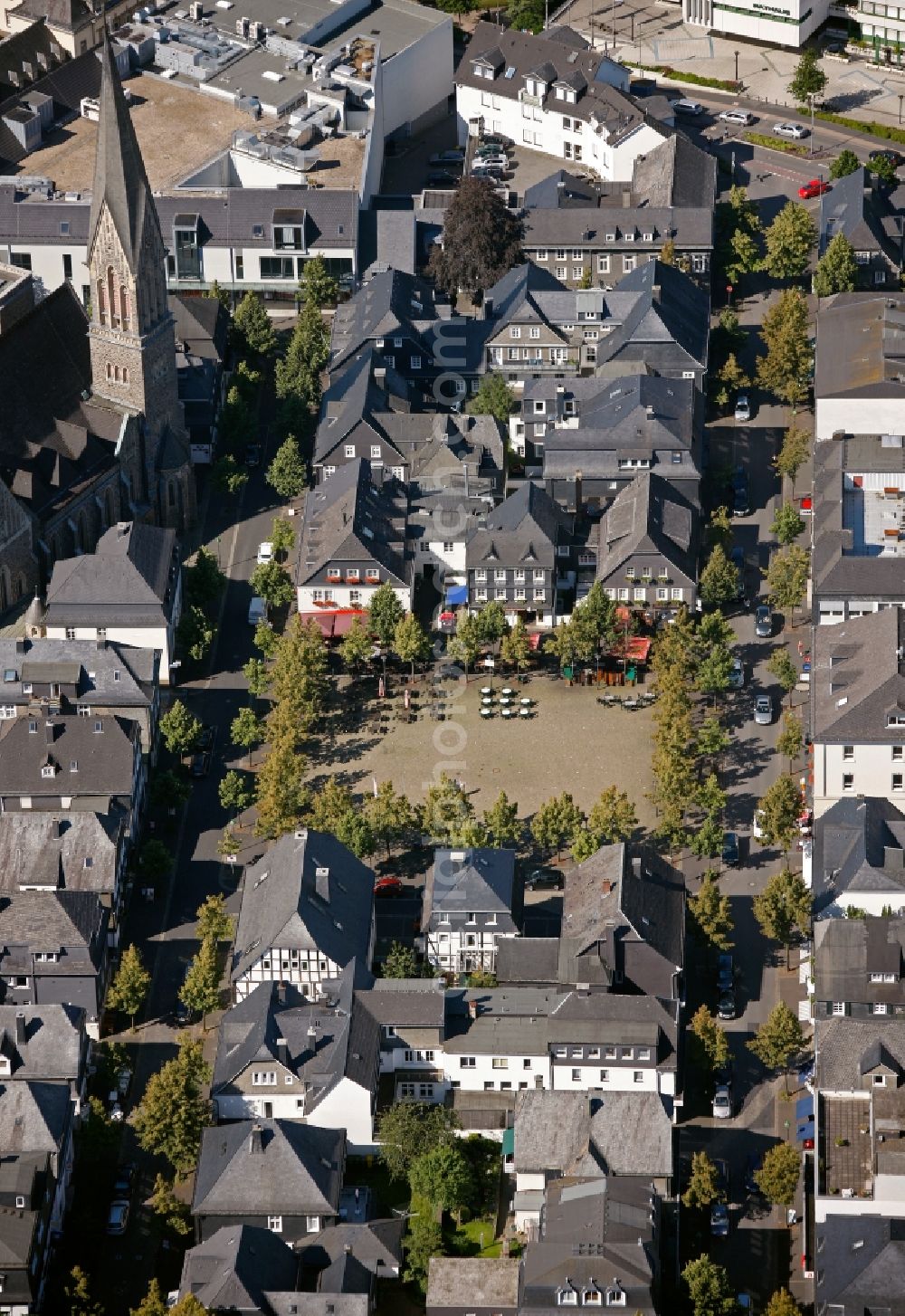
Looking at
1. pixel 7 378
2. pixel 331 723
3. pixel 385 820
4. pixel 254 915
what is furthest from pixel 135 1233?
pixel 7 378

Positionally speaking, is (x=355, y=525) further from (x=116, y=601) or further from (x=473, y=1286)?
(x=473, y=1286)

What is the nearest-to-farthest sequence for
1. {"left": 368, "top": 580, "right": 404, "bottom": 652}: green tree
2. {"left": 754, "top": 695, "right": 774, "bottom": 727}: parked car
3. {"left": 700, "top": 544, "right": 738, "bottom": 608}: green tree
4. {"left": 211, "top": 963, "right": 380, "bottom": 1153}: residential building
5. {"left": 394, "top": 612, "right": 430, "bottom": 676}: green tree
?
1. {"left": 211, "top": 963, "right": 380, "bottom": 1153}: residential building
2. {"left": 754, "top": 695, "right": 774, "bottom": 727}: parked car
3. {"left": 394, "top": 612, "right": 430, "bottom": 676}: green tree
4. {"left": 368, "top": 580, "right": 404, "bottom": 652}: green tree
5. {"left": 700, "top": 544, "right": 738, "bottom": 608}: green tree

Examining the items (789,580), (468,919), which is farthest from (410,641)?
(468,919)

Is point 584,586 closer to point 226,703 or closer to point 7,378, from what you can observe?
point 226,703

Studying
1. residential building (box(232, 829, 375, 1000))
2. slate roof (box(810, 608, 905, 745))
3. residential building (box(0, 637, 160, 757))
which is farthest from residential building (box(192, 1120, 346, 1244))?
slate roof (box(810, 608, 905, 745))

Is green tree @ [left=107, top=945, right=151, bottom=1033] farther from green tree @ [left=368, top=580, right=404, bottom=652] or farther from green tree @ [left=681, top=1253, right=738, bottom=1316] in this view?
green tree @ [left=681, top=1253, right=738, bottom=1316]
